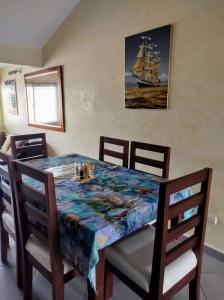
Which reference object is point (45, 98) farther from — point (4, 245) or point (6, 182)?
point (4, 245)

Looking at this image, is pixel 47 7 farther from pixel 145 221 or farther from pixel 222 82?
pixel 145 221

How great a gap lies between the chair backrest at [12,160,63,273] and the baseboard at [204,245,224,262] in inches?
56.3

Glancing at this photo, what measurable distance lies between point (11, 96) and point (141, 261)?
4.54 m

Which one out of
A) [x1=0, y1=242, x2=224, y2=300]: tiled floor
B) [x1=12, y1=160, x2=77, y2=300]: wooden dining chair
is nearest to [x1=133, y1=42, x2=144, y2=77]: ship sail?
[x1=12, y1=160, x2=77, y2=300]: wooden dining chair

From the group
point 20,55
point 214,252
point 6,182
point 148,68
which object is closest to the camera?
point 6,182

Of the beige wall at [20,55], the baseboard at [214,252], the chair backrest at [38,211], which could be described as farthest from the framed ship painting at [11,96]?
the baseboard at [214,252]

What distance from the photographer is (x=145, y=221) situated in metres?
1.32

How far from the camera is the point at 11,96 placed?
4781 millimetres

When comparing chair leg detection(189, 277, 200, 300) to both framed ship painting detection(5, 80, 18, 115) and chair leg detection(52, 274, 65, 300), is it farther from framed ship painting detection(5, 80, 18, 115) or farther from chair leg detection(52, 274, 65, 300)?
framed ship painting detection(5, 80, 18, 115)

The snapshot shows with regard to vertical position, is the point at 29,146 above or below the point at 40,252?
above

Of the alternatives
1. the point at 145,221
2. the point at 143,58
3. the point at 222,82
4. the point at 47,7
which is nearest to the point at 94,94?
the point at 143,58

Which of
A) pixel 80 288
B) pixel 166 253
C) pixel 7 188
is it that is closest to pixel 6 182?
pixel 7 188

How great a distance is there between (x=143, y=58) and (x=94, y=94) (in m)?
0.87

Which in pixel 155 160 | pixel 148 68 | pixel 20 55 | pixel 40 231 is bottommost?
pixel 40 231
